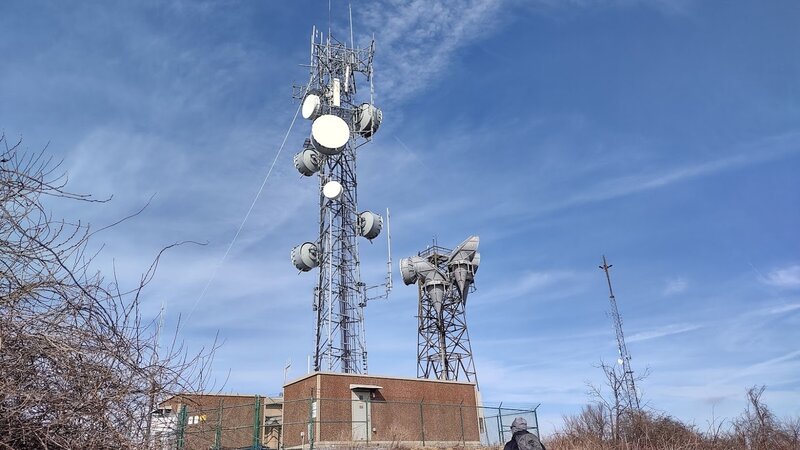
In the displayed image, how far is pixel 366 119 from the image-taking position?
32.6 metres

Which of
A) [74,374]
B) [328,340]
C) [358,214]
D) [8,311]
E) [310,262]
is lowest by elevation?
[74,374]

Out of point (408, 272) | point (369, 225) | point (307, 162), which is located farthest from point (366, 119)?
point (408, 272)

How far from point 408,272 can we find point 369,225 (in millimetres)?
8853

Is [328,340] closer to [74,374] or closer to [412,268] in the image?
[412,268]

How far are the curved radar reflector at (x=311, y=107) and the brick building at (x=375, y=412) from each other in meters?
15.2

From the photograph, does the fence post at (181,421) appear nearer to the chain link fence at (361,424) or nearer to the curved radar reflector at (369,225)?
the chain link fence at (361,424)

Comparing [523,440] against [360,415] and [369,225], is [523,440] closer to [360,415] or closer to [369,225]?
[360,415]

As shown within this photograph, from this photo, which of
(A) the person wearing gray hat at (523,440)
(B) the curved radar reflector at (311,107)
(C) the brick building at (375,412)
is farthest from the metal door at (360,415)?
(B) the curved radar reflector at (311,107)

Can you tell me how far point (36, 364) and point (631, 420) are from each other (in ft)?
78.3

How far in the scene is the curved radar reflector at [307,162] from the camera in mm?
31531

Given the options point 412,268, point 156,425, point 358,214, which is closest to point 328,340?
point 358,214

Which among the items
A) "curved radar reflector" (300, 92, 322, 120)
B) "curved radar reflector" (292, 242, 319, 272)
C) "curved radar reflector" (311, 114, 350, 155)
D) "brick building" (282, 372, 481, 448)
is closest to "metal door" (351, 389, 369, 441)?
"brick building" (282, 372, 481, 448)

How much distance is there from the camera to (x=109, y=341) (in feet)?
13.7

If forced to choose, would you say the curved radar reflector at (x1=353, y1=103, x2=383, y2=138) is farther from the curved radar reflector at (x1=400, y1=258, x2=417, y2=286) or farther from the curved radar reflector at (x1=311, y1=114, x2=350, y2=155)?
the curved radar reflector at (x1=400, y1=258, x2=417, y2=286)
